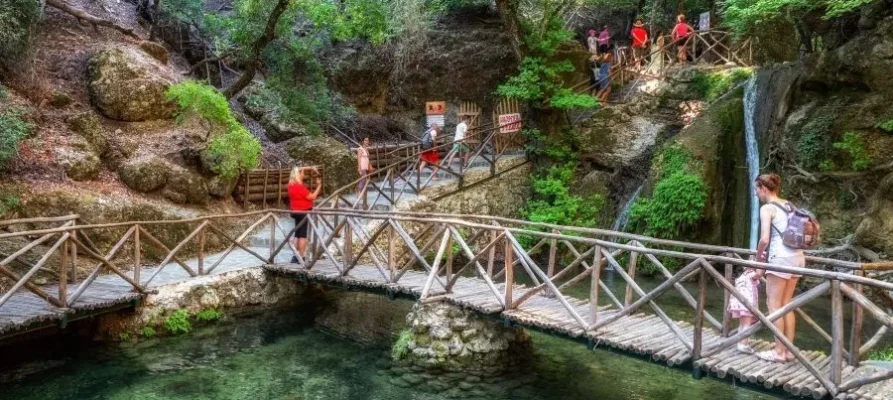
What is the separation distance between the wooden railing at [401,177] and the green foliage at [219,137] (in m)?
1.86

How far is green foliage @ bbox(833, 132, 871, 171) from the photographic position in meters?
11.6

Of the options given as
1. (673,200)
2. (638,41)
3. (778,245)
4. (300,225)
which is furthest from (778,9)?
(638,41)

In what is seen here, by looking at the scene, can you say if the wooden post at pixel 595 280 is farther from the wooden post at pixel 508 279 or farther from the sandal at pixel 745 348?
the sandal at pixel 745 348

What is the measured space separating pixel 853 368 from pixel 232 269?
8.71 m

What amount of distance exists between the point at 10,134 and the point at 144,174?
7.71 ft

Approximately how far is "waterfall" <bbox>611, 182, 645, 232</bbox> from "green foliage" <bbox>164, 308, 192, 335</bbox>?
9518mm

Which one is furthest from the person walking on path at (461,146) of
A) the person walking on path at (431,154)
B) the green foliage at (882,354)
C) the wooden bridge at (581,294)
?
the green foliage at (882,354)

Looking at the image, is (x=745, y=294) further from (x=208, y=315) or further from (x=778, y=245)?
(x=208, y=315)

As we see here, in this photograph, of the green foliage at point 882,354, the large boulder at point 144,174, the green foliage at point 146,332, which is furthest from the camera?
the large boulder at point 144,174

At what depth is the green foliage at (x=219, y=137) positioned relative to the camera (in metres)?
12.8

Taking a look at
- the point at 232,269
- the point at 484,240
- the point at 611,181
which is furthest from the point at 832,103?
the point at 232,269

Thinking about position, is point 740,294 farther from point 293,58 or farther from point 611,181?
point 293,58

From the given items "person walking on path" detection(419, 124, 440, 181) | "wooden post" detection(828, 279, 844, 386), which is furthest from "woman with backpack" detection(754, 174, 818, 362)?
"person walking on path" detection(419, 124, 440, 181)

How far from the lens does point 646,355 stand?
6402 millimetres
